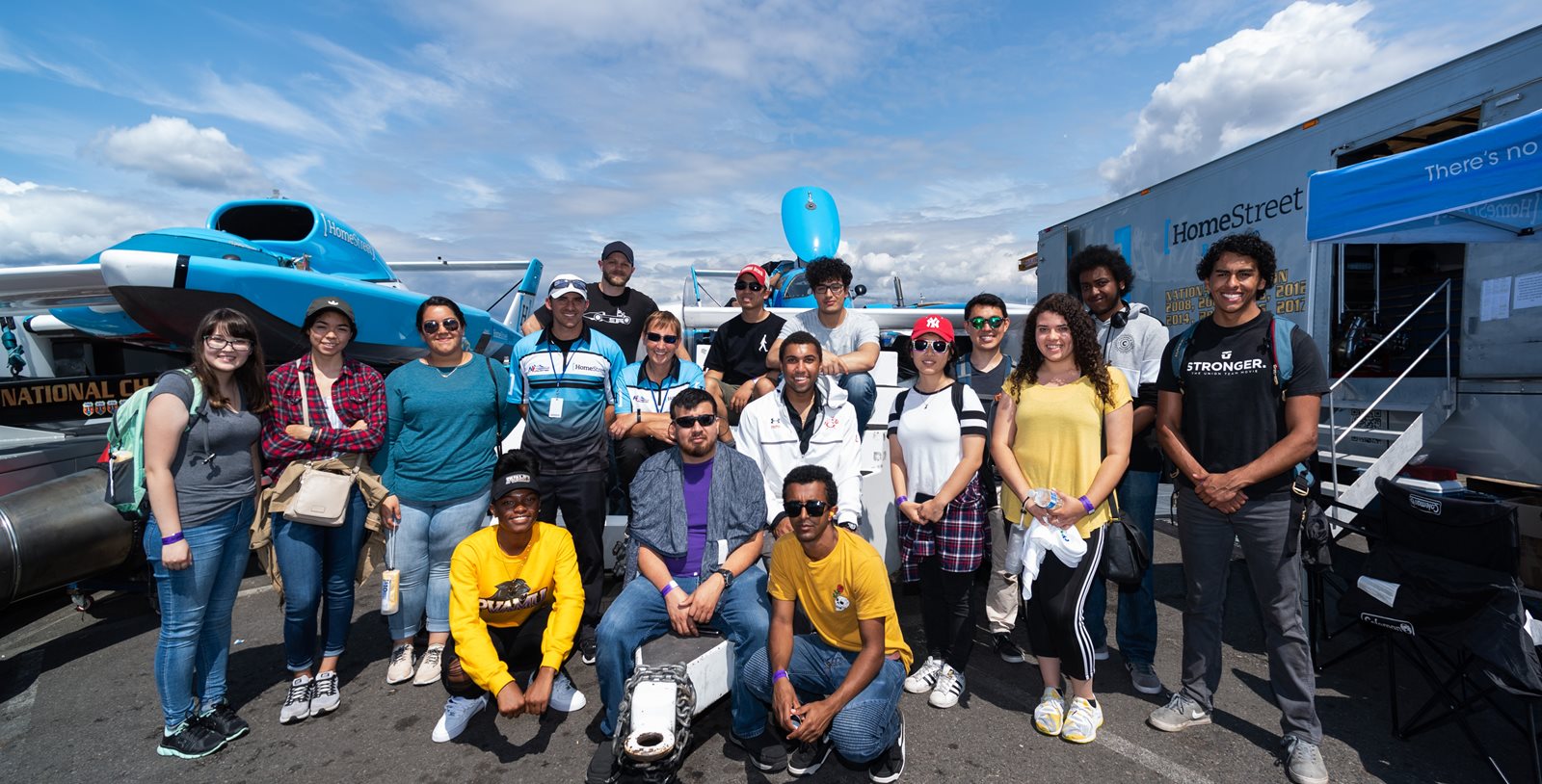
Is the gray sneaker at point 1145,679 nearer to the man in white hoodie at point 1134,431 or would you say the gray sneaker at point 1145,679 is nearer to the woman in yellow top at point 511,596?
the man in white hoodie at point 1134,431

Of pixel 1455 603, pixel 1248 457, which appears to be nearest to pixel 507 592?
pixel 1248 457

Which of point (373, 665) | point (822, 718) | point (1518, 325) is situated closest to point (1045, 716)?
point (822, 718)

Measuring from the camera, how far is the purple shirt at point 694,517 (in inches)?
117

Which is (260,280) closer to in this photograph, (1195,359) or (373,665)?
(373,665)

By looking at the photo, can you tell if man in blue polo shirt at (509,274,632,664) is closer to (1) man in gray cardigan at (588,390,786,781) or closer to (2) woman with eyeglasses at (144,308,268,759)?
(1) man in gray cardigan at (588,390,786,781)

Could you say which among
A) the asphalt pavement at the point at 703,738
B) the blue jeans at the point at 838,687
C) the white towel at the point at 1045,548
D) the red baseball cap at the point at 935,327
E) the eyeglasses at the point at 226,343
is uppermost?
the red baseball cap at the point at 935,327

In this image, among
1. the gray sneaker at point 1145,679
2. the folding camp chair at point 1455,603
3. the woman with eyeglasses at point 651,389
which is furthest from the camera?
the woman with eyeglasses at point 651,389

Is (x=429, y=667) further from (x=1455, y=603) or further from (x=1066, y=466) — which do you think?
(x=1455, y=603)

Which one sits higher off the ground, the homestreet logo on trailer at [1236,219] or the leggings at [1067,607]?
the homestreet logo on trailer at [1236,219]

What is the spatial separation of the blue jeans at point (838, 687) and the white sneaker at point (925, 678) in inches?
25.7

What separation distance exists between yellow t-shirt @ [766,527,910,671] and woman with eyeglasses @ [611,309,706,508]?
111 centimetres

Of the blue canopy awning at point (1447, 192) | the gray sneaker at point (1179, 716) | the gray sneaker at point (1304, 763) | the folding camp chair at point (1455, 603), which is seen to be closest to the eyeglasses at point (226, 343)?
the gray sneaker at point (1179, 716)

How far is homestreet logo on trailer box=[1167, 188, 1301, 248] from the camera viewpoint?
229 inches

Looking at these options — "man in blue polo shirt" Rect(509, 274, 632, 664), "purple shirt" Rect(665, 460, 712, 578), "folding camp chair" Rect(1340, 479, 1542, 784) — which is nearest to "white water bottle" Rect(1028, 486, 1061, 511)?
"purple shirt" Rect(665, 460, 712, 578)
